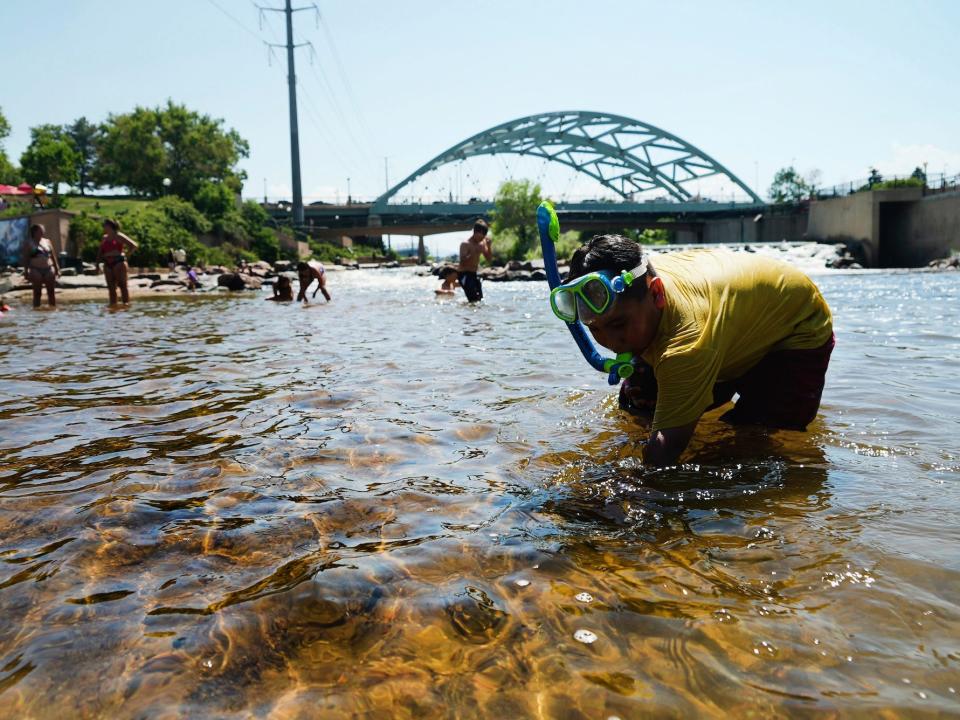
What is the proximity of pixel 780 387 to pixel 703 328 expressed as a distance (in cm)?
128

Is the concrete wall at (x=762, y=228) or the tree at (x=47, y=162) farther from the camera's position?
the tree at (x=47, y=162)

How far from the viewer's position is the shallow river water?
191 cm

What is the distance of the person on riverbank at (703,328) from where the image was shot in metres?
3.22

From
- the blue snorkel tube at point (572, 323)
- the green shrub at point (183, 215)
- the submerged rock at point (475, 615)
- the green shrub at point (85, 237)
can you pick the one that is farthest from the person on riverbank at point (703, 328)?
the green shrub at point (183, 215)

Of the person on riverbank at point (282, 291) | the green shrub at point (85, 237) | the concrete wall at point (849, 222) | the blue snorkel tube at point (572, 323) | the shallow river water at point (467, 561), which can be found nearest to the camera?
the shallow river water at point (467, 561)

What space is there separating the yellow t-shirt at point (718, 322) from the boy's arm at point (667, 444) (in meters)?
0.04

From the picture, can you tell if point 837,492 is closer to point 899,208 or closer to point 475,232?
point 475,232

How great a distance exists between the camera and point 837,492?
3348mm

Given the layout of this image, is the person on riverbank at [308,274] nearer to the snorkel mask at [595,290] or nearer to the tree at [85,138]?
the snorkel mask at [595,290]

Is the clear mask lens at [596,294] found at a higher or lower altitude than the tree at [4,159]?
lower

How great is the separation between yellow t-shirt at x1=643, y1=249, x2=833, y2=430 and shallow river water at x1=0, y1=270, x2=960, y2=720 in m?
0.52

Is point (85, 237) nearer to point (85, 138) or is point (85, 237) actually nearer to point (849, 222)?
point (849, 222)

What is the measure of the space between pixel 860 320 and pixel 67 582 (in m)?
13.4

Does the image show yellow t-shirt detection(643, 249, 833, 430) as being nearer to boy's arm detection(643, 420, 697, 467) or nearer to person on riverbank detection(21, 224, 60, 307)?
boy's arm detection(643, 420, 697, 467)
